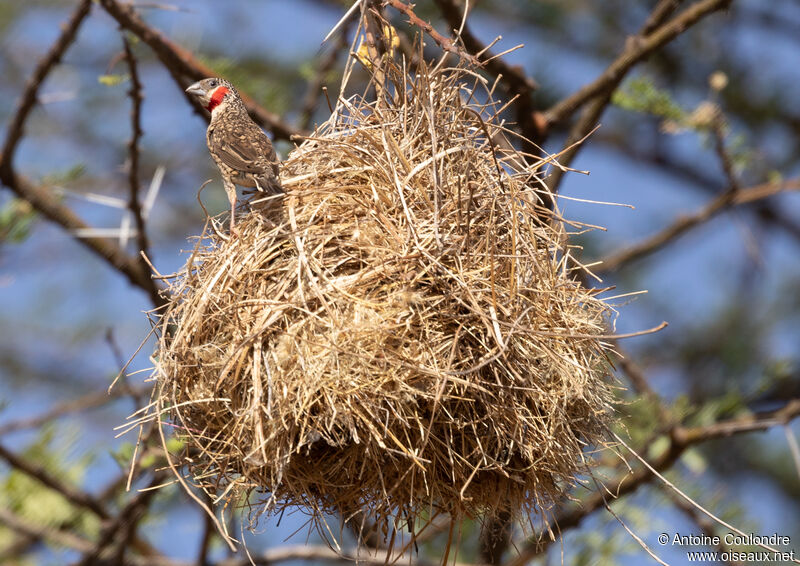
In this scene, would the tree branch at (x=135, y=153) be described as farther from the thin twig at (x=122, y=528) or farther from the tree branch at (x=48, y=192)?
the thin twig at (x=122, y=528)

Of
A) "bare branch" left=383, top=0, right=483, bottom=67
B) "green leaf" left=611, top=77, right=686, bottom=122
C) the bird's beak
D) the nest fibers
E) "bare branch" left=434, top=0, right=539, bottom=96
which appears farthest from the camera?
"green leaf" left=611, top=77, right=686, bottom=122

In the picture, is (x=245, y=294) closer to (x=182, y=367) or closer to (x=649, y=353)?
(x=182, y=367)

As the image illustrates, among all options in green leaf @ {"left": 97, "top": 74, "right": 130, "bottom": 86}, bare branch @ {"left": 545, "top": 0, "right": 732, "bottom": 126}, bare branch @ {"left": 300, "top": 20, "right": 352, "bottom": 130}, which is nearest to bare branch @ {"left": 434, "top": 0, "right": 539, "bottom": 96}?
bare branch @ {"left": 545, "top": 0, "right": 732, "bottom": 126}

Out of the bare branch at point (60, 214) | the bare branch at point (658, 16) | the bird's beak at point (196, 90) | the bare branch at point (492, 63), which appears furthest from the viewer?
the bare branch at point (60, 214)

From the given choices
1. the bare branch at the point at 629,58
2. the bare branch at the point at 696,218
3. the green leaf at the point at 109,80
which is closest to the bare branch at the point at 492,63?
the bare branch at the point at 629,58

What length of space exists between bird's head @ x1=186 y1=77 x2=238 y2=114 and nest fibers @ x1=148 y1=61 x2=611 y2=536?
1.04 meters

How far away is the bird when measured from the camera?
2.89 metres

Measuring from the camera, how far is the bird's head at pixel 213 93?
3811 mm

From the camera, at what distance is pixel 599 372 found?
9.11ft

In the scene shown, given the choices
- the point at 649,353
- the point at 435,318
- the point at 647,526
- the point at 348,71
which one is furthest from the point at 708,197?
the point at 435,318

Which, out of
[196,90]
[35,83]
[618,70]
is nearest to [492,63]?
[618,70]

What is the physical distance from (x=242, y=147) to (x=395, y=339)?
3.46ft

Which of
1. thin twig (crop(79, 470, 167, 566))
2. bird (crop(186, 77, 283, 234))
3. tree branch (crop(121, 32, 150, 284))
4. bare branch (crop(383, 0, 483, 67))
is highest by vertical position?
bare branch (crop(383, 0, 483, 67))

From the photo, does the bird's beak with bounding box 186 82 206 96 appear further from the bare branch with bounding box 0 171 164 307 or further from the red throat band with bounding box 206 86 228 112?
the bare branch with bounding box 0 171 164 307
